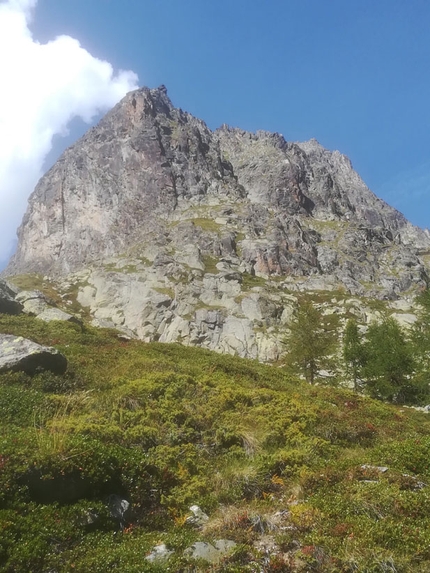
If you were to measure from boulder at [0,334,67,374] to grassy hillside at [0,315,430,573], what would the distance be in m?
0.61

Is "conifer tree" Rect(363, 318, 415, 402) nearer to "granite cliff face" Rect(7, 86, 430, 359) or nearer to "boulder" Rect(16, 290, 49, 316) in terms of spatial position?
"boulder" Rect(16, 290, 49, 316)

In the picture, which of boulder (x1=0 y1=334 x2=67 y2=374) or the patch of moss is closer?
boulder (x1=0 y1=334 x2=67 y2=374)

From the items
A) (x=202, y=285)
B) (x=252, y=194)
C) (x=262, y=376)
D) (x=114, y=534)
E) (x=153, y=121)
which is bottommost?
(x=114, y=534)

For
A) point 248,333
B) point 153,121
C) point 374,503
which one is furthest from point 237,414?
point 153,121

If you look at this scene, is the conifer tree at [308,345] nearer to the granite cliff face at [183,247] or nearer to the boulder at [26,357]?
the boulder at [26,357]

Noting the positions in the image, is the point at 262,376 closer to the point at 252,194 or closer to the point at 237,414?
the point at 237,414

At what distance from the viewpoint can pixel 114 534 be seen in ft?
26.5

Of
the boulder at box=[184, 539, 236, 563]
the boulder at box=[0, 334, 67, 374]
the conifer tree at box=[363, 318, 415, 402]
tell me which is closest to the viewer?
the boulder at box=[184, 539, 236, 563]

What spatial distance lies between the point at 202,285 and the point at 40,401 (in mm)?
91693

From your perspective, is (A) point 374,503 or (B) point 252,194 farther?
(B) point 252,194

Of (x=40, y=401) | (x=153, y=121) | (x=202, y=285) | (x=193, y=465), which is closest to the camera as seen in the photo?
A: (x=193, y=465)

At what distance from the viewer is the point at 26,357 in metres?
16.0

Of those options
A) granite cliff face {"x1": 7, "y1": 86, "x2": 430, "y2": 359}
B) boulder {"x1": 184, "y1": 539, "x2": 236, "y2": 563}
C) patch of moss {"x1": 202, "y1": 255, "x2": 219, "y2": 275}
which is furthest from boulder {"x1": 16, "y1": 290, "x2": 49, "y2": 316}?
patch of moss {"x1": 202, "y1": 255, "x2": 219, "y2": 275}

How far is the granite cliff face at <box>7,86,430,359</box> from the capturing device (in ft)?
313
